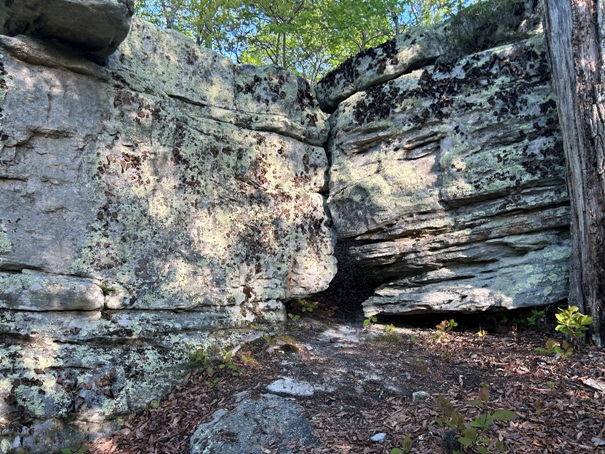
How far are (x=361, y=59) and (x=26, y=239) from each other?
19.5ft

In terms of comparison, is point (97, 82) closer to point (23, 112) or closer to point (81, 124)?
point (81, 124)

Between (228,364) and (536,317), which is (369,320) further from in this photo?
(228,364)

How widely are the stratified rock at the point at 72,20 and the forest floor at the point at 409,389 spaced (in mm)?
4245

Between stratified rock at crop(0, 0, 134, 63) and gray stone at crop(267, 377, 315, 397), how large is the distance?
458cm

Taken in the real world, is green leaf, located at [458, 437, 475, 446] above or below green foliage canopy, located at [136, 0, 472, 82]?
below

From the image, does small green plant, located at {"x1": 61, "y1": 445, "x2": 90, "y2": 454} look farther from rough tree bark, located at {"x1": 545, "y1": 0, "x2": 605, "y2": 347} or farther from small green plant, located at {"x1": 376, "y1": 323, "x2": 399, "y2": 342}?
rough tree bark, located at {"x1": 545, "y1": 0, "x2": 605, "y2": 347}

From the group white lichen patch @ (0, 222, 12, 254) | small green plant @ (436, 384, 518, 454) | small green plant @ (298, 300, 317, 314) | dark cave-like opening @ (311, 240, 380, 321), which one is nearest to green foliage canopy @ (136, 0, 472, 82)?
dark cave-like opening @ (311, 240, 380, 321)

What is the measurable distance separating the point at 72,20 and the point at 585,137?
20.8 feet

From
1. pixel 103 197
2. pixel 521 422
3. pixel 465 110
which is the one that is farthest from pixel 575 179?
pixel 103 197

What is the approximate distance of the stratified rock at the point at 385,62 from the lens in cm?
732

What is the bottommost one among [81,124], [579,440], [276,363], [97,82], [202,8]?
[579,440]

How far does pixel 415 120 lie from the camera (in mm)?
7078

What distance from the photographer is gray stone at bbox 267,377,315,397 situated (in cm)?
470

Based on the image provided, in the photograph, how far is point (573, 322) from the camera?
5.20m
